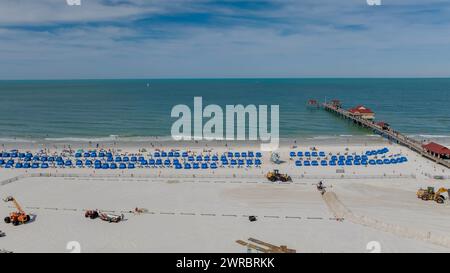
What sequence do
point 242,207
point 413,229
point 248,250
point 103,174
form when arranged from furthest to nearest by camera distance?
point 103,174 → point 242,207 → point 413,229 → point 248,250

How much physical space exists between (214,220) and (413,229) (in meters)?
13.0

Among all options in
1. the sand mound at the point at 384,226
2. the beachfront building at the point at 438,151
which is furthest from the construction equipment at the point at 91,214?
the beachfront building at the point at 438,151

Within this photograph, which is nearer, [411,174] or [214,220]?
Answer: [214,220]

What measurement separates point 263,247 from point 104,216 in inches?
456

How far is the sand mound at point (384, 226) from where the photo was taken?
76.4 feet

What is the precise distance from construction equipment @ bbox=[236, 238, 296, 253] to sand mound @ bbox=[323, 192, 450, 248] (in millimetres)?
6955

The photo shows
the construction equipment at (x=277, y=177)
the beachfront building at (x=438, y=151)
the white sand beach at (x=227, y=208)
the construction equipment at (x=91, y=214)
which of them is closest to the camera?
the white sand beach at (x=227, y=208)

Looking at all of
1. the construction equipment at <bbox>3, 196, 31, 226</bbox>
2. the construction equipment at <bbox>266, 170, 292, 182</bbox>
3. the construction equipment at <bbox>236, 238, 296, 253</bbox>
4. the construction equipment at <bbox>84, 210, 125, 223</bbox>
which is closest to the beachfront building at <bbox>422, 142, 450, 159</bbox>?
the construction equipment at <bbox>266, 170, 292, 182</bbox>

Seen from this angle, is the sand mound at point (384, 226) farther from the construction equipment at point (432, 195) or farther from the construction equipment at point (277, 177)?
the construction equipment at point (432, 195)

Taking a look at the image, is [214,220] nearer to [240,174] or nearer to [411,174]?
[240,174]

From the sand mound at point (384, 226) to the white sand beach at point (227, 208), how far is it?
60 mm

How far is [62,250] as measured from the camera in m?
22.8
